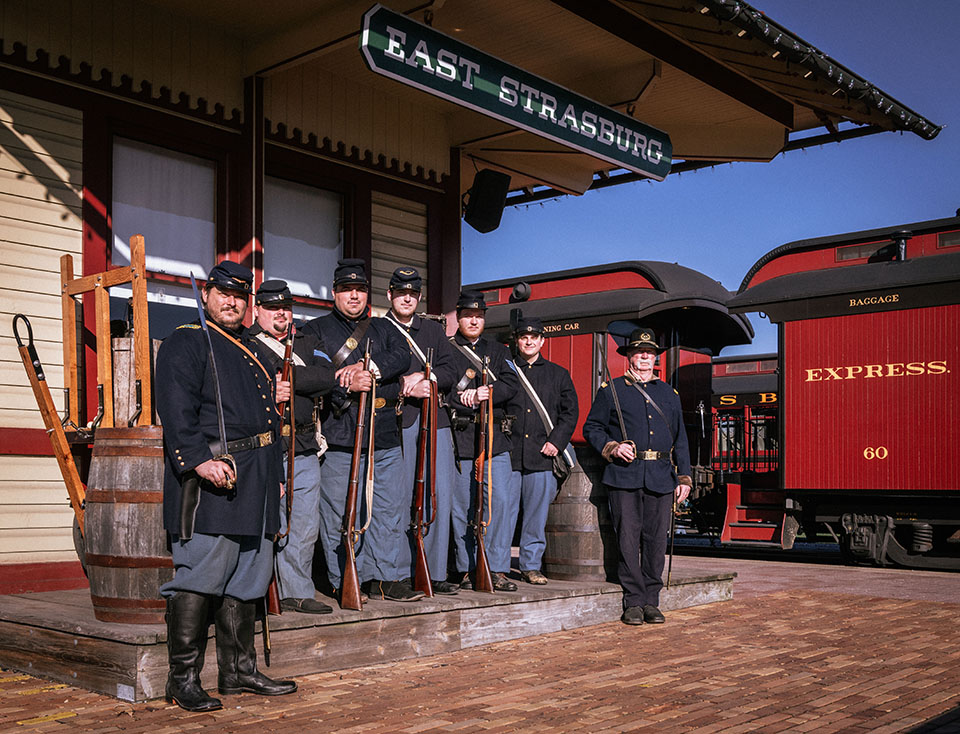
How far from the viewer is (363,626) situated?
547cm

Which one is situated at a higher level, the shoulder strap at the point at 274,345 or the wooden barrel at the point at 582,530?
the shoulder strap at the point at 274,345

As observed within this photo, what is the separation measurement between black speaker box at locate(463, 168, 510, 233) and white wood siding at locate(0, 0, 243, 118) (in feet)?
8.84

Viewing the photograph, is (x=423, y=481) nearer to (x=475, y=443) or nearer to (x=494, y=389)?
(x=475, y=443)

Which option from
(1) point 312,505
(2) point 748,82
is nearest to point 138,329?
(1) point 312,505

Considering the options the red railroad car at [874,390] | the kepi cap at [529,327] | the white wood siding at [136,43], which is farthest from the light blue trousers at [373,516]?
the red railroad car at [874,390]

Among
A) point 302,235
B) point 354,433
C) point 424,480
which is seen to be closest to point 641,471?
point 424,480

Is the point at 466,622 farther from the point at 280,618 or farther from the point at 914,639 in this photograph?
the point at 914,639

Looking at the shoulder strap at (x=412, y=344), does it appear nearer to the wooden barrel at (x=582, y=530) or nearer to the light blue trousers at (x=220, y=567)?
the light blue trousers at (x=220, y=567)

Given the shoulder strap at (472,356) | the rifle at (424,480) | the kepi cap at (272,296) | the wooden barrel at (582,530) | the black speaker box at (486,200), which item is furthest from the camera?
the black speaker box at (486,200)

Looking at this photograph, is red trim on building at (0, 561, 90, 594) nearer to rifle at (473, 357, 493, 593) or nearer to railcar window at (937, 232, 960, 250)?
rifle at (473, 357, 493, 593)

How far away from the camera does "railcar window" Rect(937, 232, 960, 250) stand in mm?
12148

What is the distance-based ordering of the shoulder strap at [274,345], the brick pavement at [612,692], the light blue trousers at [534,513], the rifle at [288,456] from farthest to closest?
1. the light blue trousers at [534,513]
2. the shoulder strap at [274,345]
3. the rifle at [288,456]
4. the brick pavement at [612,692]

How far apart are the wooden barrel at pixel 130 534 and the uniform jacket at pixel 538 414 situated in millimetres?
2781

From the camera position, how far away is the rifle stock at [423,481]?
6078 mm
